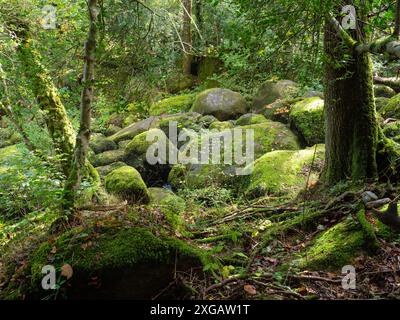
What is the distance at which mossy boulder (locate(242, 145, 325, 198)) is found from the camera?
284 inches

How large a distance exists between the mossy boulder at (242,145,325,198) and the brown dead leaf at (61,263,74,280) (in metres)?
4.37

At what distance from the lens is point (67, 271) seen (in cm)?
341

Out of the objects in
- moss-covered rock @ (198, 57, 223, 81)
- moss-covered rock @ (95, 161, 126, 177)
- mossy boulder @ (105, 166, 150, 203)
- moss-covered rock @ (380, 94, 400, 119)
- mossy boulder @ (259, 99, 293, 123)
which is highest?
moss-covered rock @ (198, 57, 223, 81)

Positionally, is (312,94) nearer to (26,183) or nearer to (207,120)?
(207,120)

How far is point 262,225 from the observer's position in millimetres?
5523

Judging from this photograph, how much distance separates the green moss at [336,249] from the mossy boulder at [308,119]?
469cm

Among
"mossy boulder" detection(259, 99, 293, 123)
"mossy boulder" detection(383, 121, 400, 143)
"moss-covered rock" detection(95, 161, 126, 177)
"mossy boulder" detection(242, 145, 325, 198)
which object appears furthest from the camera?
"mossy boulder" detection(259, 99, 293, 123)

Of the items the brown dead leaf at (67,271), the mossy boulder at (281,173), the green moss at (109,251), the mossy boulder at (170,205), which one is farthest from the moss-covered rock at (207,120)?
the brown dead leaf at (67,271)

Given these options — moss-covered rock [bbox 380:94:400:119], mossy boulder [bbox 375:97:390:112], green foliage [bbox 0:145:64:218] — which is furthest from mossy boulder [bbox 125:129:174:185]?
mossy boulder [bbox 375:97:390:112]

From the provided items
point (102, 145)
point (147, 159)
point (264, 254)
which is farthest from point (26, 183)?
point (102, 145)

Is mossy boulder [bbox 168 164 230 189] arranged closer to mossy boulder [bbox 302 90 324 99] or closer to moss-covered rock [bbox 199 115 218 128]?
moss-covered rock [bbox 199 115 218 128]

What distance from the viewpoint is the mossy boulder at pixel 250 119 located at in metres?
10.9
